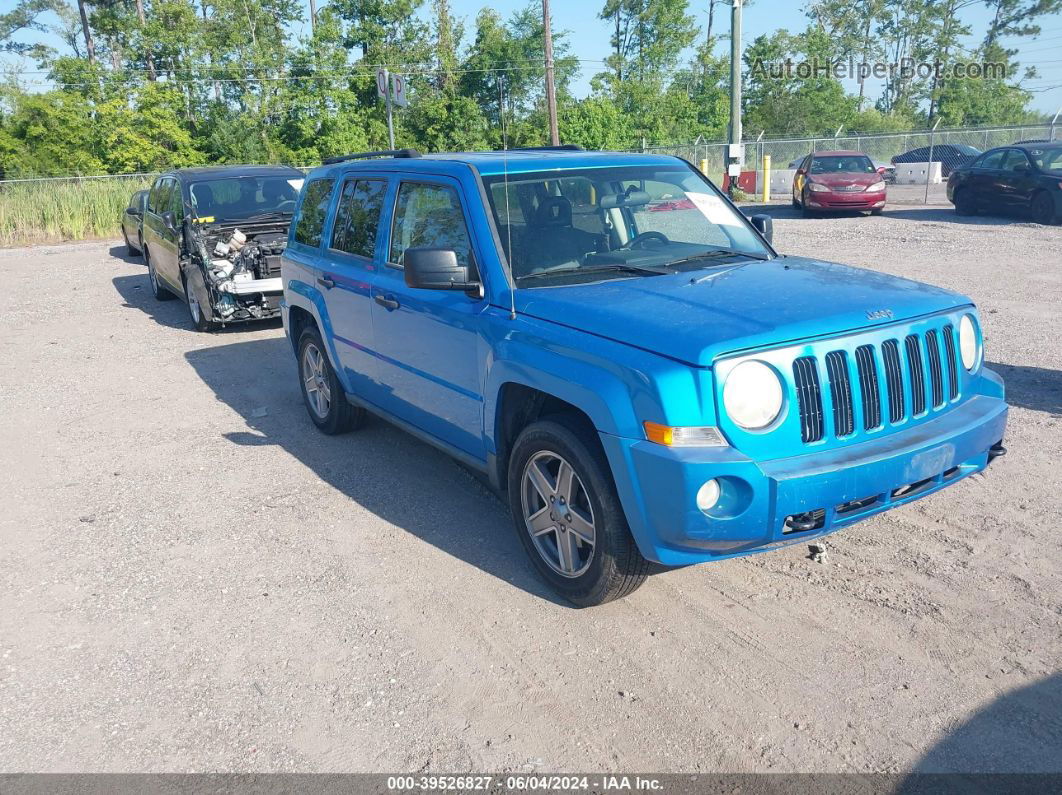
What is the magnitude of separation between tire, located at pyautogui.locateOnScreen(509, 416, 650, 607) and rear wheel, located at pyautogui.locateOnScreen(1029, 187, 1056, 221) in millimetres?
17315

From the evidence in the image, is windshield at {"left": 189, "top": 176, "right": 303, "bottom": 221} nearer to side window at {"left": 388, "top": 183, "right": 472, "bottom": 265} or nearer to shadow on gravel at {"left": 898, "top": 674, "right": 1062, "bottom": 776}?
side window at {"left": 388, "top": 183, "right": 472, "bottom": 265}

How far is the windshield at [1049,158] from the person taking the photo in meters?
17.7

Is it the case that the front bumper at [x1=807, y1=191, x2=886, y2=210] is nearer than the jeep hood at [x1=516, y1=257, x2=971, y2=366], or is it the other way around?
the jeep hood at [x1=516, y1=257, x2=971, y2=366]

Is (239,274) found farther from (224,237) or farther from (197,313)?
(197,313)

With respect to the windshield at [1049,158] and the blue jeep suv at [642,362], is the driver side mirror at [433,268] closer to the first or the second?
the blue jeep suv at [642,362]

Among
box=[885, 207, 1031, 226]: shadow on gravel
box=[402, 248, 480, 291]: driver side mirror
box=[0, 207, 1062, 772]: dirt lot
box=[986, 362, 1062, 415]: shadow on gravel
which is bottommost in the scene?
box=[0, 207, 1062, 772]: dirt lot

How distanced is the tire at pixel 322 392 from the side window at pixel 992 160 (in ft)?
56.6

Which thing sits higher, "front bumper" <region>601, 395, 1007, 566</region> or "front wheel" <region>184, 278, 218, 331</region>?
"front bumper" <region>601, 395, 1007, 566</region>

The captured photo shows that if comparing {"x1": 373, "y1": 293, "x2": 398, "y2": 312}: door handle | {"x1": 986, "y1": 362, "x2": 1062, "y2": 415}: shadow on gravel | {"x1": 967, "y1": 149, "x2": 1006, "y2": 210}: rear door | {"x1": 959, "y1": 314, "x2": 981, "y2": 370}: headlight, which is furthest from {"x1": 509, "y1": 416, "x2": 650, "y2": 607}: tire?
{"x1": 967, "y1": 149, "x2": 1006, "y2": 210}: rear door

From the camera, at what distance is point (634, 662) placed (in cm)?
359

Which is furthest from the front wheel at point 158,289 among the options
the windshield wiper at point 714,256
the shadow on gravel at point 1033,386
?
the shadow on gravel at point 1033,386

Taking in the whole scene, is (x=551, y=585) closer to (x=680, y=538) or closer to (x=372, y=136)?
(x=680, y=538)

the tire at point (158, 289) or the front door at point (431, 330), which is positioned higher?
the front door at point (431, 330)

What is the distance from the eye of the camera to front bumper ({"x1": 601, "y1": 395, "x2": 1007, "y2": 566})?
3258mm
